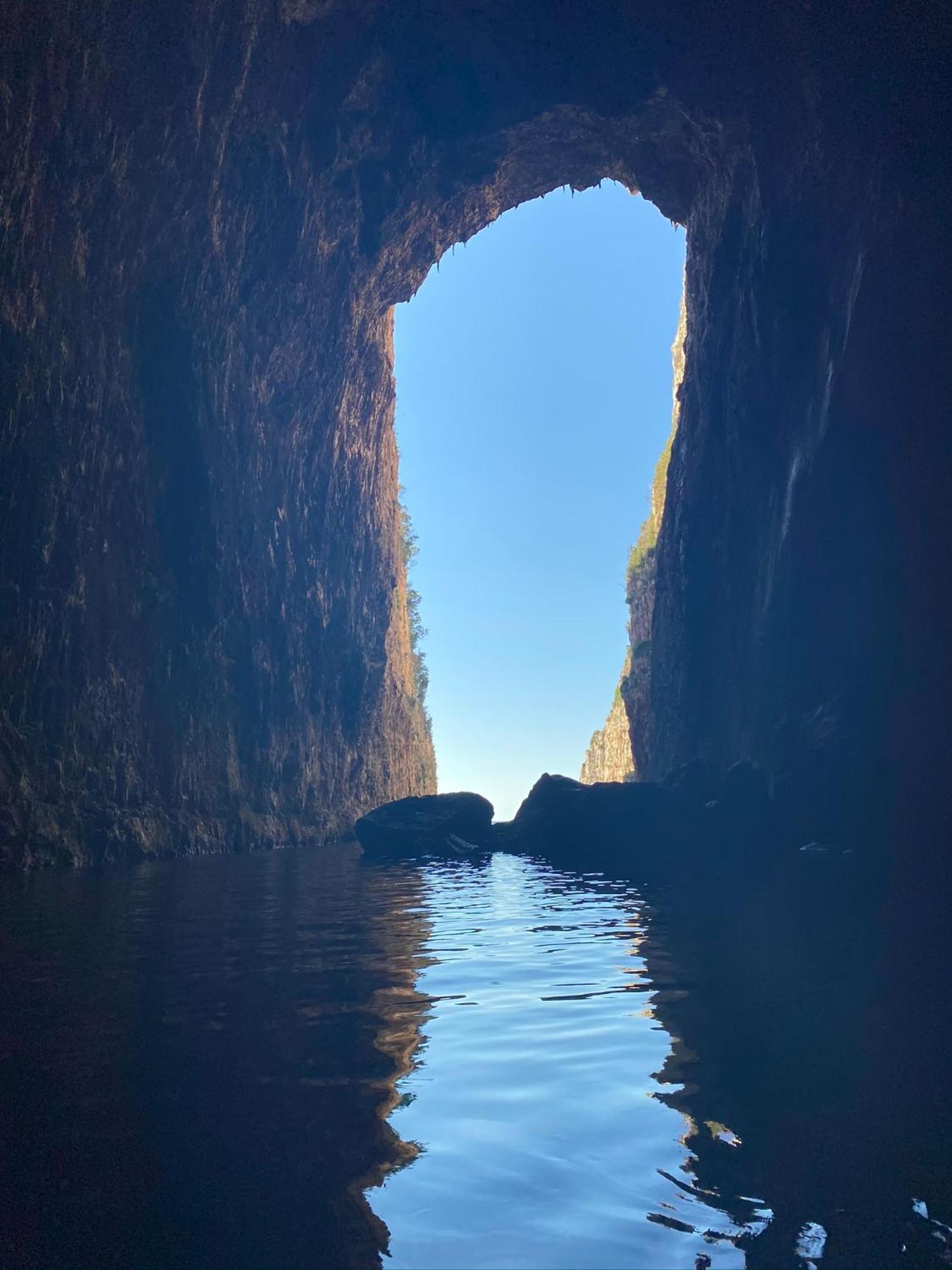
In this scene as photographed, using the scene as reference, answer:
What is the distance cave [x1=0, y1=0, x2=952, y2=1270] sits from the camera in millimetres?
5180

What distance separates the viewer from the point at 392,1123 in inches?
129

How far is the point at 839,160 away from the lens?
15.8 metres

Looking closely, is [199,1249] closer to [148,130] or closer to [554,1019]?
[554,1019]

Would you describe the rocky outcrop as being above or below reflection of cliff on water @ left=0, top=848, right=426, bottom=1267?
above

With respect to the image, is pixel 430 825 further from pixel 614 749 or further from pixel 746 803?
pixel 614 749

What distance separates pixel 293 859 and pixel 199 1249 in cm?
2013

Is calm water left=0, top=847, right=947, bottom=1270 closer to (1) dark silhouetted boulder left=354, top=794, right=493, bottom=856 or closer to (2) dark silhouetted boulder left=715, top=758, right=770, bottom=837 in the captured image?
(2) dark silhouetted boulder left=715, top=758, right=770, bottom=837

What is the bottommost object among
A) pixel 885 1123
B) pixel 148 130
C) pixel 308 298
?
pixel 885 1123

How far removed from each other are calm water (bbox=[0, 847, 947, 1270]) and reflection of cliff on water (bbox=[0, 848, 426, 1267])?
0.04ft

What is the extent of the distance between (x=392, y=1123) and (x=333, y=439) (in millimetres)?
31003

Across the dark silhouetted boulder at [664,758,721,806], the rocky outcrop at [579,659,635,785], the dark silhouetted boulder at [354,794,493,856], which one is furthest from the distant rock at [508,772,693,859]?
the rocky outcrop at [579,659,635,785]

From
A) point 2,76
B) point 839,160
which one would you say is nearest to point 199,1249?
point 2,76

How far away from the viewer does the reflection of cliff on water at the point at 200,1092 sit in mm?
2482

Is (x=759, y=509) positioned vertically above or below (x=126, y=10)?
below
